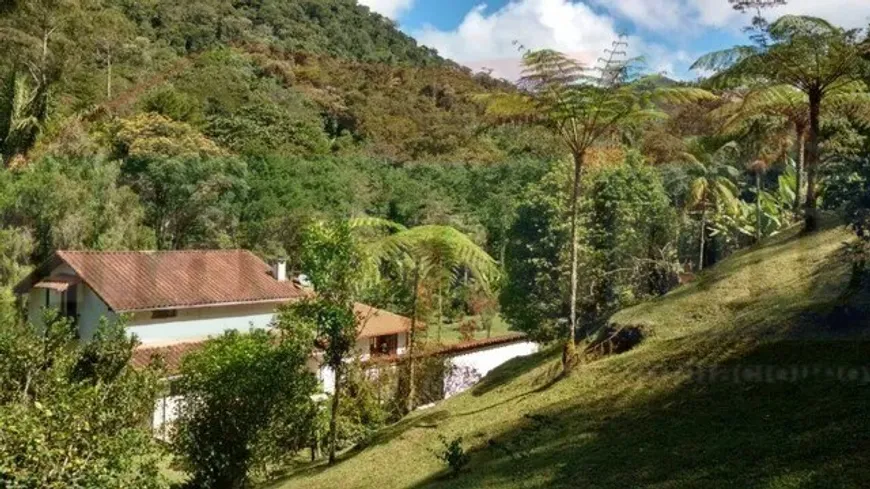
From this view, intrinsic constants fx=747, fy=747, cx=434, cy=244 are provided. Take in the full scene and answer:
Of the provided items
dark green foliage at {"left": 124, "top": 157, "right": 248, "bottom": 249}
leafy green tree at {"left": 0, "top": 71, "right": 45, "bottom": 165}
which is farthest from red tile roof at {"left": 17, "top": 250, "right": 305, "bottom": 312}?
leafy green tree at {"left": 0, "top": 71, "right": 45, "bottom": 165}

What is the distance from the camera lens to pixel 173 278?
21.0m

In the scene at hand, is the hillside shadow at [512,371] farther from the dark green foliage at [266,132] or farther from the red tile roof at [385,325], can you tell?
the dark green foliage at [266,132]

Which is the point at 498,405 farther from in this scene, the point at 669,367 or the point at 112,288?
the point at 112,288

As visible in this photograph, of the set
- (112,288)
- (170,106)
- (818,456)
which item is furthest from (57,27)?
(818,456)

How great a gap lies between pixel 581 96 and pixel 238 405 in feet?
18.9

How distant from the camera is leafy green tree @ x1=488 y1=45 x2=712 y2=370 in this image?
887cm

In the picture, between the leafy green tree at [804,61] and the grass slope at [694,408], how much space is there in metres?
1.95

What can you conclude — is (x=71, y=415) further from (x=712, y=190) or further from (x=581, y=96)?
(x=712, y=190)

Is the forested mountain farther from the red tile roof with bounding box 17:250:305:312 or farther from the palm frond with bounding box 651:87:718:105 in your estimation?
the palm frond with bounding box 651:87:718:105

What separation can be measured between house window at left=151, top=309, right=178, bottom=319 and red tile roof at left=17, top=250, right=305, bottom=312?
0.29 metres

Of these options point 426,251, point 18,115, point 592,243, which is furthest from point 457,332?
point 18,115

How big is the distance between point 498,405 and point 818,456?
15.6ft

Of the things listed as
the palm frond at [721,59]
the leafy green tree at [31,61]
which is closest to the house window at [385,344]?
the palm frond at [721,59]

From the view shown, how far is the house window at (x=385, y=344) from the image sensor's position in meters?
22.9
